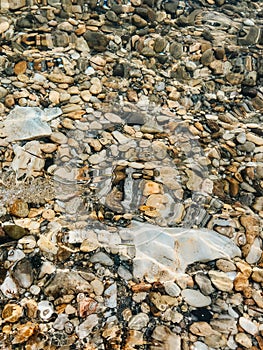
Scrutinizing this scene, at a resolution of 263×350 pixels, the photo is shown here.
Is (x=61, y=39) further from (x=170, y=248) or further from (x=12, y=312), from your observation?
(x=12, y=312)

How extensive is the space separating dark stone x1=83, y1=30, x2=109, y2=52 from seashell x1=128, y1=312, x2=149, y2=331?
9.89ft

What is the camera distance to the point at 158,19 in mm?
5238

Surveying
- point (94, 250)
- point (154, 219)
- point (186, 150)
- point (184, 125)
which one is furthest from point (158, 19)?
point (94, 250)

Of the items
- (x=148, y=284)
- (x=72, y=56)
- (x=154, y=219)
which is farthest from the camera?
(x=72, y=56)

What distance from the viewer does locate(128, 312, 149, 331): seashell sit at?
299 cm

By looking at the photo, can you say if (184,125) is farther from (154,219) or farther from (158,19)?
(158,19)

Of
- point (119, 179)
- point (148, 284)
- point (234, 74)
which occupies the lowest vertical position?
point (148, 284)

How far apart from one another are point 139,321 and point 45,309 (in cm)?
65

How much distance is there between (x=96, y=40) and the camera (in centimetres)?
491

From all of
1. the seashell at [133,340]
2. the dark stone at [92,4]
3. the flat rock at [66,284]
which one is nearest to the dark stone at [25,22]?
the dark stone at [92,4]

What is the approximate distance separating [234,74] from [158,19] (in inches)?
45.9

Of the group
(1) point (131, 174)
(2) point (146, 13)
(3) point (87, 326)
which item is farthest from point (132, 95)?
(3) point (87, 326)

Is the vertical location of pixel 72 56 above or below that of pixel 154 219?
above

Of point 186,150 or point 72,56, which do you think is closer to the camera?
point 186,150
